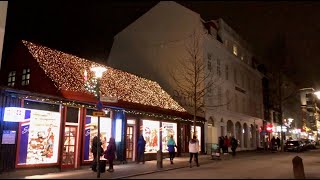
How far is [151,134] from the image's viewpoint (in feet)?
88.0

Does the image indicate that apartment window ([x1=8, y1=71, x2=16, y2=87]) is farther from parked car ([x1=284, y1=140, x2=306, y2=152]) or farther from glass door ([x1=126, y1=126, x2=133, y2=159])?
parked car ([x1=284, y1=140, x2=306, y2=152])

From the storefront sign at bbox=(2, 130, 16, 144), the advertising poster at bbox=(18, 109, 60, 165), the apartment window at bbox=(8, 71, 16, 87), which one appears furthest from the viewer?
the apartment window at bbox=(8, 71, 16, 87)

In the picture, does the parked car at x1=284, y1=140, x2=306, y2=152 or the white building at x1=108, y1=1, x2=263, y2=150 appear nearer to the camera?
the white building at x1=108, y1=1, x2=263, y2=150

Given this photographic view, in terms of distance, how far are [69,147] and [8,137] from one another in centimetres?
394

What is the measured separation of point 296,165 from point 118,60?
27.4 m

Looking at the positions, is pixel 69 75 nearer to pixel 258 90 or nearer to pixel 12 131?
pixel 12 131

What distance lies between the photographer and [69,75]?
21.6 metres

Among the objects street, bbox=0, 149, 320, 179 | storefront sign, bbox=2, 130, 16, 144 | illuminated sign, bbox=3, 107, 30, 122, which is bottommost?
street, bbox=0, 149, 320, 179

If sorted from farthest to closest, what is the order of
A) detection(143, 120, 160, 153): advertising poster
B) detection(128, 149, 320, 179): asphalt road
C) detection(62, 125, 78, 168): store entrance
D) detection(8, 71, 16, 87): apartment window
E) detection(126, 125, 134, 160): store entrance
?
detection(143, 120, 160, 153): advertising poster, detection(126, 125, 134, 160): store entrance, detection(8, 71, 16, 87): apartment window, detection(62, 125, 78, 168): store entrance, detection(128, 149, 320, 179): asphalt road

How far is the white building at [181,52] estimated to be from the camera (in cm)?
3638

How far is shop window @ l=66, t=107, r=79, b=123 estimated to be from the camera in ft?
63.9

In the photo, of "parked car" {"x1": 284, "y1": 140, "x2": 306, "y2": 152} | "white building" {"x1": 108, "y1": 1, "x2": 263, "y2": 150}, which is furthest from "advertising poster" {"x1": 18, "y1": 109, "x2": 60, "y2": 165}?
"parked car" {"x1": 284, "y1": 140, "x2": 306, "y2": 152}

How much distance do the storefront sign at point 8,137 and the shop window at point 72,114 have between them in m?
3.38

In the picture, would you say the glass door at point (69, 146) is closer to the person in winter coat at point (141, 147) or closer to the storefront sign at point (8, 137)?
the storefront sign at point (8, 137)
